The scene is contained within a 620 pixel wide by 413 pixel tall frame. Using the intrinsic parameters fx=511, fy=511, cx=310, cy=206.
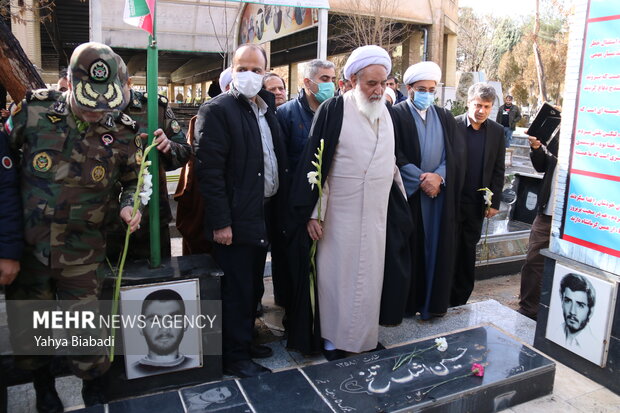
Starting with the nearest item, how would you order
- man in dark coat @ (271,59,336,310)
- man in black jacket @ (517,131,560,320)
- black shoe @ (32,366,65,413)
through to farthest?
black shoe @ (32,366,65,413), man in dark coat @ (271,59,336,310), man in black jacket @ (517,131,560,320)

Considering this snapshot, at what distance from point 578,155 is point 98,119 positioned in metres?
2.82

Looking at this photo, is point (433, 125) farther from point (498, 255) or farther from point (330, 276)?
point (498, 255)

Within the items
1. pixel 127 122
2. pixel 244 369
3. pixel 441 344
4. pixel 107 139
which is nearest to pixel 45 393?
pixel 244 369

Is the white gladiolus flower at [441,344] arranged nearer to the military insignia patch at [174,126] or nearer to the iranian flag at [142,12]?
the military insignia patch at [174,126]

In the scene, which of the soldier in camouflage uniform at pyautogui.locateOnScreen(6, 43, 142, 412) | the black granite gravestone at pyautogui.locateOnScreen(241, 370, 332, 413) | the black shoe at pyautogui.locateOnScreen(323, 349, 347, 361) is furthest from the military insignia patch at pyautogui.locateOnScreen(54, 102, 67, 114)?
the black shoe at pyautogui.locateOnScreen(323, 349, 347, 361)

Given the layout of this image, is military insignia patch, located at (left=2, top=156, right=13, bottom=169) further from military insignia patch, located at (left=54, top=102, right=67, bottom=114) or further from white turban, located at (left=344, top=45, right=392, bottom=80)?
white turban, located at (left=344, top=45, right=392, bottom=80)

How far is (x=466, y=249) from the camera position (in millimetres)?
4258

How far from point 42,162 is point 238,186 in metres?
1.01

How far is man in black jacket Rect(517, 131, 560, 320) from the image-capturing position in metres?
4.11

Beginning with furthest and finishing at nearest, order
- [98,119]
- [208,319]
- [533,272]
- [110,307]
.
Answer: [533,272] < [208,319] < [110,307] < [98,119]

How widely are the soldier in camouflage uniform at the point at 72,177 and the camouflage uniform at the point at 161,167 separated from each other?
0.95 feet

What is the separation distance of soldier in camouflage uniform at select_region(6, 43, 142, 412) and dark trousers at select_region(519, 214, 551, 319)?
3268mm

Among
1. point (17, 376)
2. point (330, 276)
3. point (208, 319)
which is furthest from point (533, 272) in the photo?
point (17, 376)

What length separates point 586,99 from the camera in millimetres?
3166
